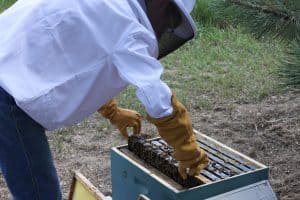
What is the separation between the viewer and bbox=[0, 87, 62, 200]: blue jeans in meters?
2.12

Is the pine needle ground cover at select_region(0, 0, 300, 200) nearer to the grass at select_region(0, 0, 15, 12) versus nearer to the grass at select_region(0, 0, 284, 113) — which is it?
the grass at select_region(0, 0, 284, 113)

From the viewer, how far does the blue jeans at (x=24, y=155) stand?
6.94 feet

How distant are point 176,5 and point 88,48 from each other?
0.33 metres

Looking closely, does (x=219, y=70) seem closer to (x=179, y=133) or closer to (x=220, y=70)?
(x=220, y=70)

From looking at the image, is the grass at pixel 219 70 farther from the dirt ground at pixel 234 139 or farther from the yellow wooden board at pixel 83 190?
the yellow wooden board at pixel 83 190

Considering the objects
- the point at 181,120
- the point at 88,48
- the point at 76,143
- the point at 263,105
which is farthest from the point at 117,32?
the point at 263,105

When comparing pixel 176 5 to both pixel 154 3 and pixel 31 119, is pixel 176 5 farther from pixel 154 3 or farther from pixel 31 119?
pixel 31 119

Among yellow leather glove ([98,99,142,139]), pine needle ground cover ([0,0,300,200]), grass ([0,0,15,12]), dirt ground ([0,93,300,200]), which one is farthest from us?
grass ([0,0,15,12])

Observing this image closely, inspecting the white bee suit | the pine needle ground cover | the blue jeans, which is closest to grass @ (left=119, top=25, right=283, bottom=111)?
the pine needle ground cover

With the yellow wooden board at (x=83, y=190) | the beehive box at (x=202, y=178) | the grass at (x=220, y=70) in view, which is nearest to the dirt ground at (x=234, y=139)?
the grass at (x=220, y=70)

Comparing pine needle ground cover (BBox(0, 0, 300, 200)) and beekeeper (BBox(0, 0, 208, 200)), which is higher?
beekeeper (BBox(0, 0, 208, 200))

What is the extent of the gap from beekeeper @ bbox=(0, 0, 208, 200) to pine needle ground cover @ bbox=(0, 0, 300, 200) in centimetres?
109

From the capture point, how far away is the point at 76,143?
3703 millimetres

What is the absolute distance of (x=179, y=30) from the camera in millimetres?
2234
